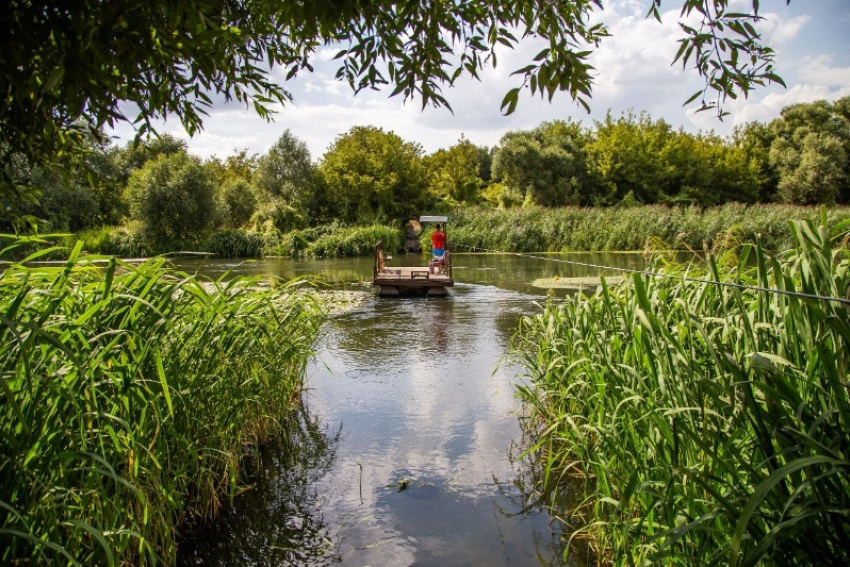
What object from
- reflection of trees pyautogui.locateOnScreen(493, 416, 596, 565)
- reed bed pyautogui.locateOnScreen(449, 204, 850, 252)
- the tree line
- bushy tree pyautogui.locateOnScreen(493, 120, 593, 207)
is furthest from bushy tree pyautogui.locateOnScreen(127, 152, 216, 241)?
reflection of trees pyautogui.locateOnScreen(493, 416, 596, 565)

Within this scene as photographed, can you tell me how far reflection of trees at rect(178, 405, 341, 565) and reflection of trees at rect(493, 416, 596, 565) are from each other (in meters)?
1.31

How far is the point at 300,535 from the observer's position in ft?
12.4

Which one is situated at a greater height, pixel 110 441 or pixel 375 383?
pixel 110 441

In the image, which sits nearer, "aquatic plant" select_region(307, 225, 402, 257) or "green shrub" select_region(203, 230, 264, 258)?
"aquatic plant" select_region(307, 225, 402, 257)

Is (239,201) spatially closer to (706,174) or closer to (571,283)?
(571,283)

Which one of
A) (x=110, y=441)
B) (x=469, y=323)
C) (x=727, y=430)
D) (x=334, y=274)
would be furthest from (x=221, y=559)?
(x=334, y=274)

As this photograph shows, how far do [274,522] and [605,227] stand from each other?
2674 cm

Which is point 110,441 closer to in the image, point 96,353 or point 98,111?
point 96,353

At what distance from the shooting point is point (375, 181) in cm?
3950

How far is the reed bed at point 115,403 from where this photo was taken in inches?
84.2

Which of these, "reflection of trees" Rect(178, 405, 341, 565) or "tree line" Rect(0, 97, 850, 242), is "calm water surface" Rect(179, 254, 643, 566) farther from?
"tree line" Rect(0, 97, 850, 242)

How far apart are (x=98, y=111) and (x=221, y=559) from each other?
2.63 m

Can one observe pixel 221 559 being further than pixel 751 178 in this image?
No

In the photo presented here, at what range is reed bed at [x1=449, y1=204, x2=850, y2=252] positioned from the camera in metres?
26.6
